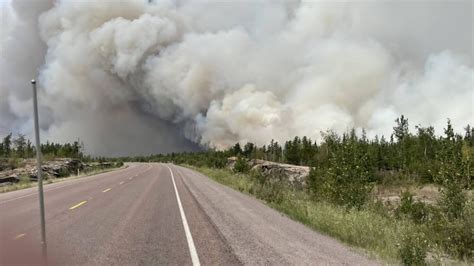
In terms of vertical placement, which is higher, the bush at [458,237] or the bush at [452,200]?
the bush at [452,200]

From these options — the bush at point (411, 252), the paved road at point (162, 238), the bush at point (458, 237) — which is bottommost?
the bush at point (458, 237)

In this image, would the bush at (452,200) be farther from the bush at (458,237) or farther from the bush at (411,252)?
the bush at (411,252)

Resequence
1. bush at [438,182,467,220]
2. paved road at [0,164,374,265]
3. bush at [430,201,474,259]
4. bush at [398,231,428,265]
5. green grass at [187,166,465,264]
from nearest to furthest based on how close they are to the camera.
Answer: paved road at [0,164,374,265]
bush at [398,231,428,265]
green grass at [187,166,465,264]
bush at [430,201,474,259]
bush at [438,182,467,220]

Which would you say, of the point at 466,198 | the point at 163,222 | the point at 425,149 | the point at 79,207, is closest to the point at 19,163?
the point at 79,207

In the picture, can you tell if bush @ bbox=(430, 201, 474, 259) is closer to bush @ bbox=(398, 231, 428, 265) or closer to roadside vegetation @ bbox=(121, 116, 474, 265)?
roadside vegetation @ bbox=(121, 116, 474, 265)

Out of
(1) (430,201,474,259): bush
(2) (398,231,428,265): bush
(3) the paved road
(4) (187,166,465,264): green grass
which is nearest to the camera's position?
(3) the paved road

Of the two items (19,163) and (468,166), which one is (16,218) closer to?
(468,166)

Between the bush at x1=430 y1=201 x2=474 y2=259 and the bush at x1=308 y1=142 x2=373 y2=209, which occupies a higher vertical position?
the bush at x1=308 y1=142 x2=373 y2=209

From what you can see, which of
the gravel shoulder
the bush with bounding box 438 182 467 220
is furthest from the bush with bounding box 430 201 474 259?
the gravel shoulder

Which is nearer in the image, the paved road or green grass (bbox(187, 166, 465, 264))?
the paved road

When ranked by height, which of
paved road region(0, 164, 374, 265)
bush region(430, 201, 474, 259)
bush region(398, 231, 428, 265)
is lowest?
bush region(430, 201, 474, 259)

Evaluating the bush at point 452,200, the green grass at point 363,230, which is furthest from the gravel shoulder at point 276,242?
the bush at point 452,200

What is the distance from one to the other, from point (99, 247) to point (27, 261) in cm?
399

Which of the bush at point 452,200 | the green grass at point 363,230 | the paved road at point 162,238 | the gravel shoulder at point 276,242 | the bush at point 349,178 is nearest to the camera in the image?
the paved road at point 162,238
